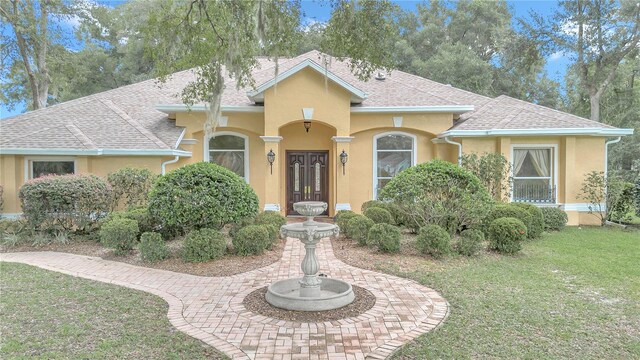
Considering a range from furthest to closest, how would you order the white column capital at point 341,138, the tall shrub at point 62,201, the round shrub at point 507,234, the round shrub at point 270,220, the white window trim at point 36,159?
the white column capital at point 341,138
the white window trim at point 36,159
the round shrub at point 270,220
the tall shrub at point 62,201
the round shrub at point 507,234

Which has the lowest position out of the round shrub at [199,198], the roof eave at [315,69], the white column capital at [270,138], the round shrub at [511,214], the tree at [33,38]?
the round shrub at [511,214]

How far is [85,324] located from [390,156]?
11119 mm

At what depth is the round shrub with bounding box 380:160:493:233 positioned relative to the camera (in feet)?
27.9

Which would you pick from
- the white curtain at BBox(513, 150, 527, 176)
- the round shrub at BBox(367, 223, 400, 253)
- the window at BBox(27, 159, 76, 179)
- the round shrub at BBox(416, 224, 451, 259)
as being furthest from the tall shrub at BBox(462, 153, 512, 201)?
the window at BBox(27, 159, 76, 179)

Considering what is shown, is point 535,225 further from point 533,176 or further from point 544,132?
point 544,132

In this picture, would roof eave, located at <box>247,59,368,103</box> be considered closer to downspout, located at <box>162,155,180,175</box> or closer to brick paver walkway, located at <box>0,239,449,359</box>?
downspout, located at <box>162,155,180,175</box>

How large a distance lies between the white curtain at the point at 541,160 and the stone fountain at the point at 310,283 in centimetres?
1005

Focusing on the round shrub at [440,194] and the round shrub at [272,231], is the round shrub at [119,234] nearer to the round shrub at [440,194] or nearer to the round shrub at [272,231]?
the round shrub at [272,231]

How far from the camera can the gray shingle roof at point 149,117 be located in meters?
12.0

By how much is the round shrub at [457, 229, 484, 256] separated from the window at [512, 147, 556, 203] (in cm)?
592

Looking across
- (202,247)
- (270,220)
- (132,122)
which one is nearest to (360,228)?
(270,220)

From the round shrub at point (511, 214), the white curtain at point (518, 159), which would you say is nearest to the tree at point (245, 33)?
the round shrub at point (511, 214)

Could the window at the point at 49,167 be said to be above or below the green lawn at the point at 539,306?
above

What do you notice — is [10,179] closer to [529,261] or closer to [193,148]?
[193,148]
